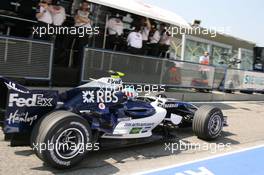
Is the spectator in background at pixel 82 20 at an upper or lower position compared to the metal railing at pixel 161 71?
upper

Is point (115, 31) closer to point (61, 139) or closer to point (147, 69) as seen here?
point (147, 69)

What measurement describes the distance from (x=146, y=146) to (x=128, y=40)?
559cm

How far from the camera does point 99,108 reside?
5.65 meters

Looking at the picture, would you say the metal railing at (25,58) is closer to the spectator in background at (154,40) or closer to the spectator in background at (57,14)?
the spectator in background at (57,14)

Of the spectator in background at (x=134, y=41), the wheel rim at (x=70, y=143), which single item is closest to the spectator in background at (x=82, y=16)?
the spectator in background at (x=134, y=41)

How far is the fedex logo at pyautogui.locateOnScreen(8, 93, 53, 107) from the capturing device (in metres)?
4.70

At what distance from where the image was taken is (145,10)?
469 inches

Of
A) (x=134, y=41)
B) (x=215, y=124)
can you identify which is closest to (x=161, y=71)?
(x=134, y=41)

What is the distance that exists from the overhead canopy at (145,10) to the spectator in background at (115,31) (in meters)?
0.54

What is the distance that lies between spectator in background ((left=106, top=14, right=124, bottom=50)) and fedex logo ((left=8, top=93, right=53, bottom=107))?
6.72 metres

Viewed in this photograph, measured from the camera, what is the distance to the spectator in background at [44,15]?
9.35m

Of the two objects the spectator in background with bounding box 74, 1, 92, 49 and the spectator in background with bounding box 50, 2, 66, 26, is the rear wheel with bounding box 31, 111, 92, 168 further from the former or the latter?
the spectator in background with bounding box 74, 1, 92, 49

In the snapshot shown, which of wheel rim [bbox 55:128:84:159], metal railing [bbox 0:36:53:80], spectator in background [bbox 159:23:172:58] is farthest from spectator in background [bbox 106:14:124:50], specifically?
wheel rim [bbox 55:128:84:159]

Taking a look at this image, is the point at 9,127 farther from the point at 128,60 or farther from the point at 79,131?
the point at 128,60
